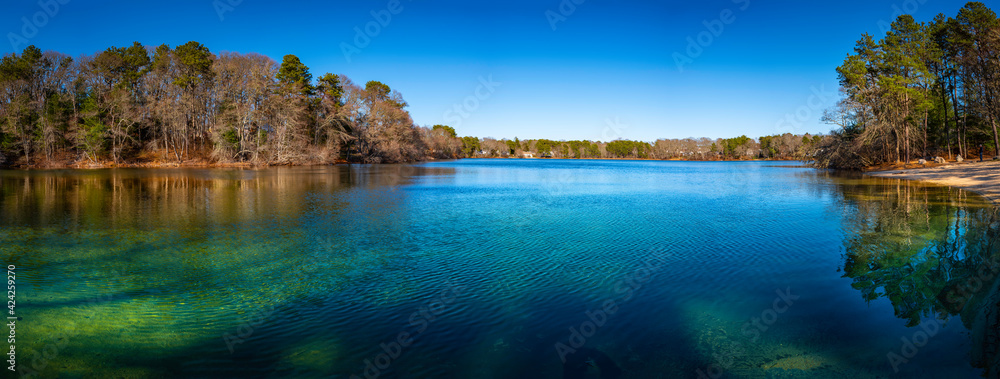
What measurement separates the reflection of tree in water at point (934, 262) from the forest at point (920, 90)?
27790mm

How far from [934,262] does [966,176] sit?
100ft

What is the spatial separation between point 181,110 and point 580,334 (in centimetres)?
6235

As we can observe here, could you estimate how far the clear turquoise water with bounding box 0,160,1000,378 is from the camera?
5.45 meters

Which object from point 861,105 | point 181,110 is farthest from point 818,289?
point 181,110

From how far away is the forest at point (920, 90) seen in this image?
37.5 m

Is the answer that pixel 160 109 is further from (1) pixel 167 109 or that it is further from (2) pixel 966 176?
(2) pixel 966 176

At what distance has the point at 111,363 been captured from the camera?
5.29m

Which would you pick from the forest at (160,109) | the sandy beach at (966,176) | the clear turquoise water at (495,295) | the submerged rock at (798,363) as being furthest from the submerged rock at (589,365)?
the forest at (160,109)

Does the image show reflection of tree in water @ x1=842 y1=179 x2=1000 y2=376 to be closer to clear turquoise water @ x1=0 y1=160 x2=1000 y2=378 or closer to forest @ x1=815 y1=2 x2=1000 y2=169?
clear turquoise water @ x1=0 y1=160 x2=1000 y2=378

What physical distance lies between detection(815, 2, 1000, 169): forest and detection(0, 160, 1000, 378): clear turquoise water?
106 ft

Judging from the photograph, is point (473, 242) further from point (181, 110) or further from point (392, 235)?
point (181, 110)

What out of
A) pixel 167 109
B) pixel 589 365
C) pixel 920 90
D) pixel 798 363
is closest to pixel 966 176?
pixel 920 90

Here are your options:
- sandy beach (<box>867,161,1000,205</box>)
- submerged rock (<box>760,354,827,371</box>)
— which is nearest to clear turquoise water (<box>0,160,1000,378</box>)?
submerged rock (<box>760,354,827,371</box>)

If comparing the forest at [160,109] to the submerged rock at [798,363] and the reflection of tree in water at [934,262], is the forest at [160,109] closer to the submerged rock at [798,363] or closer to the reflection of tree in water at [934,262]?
the reflection of tree in water at [934,262]
